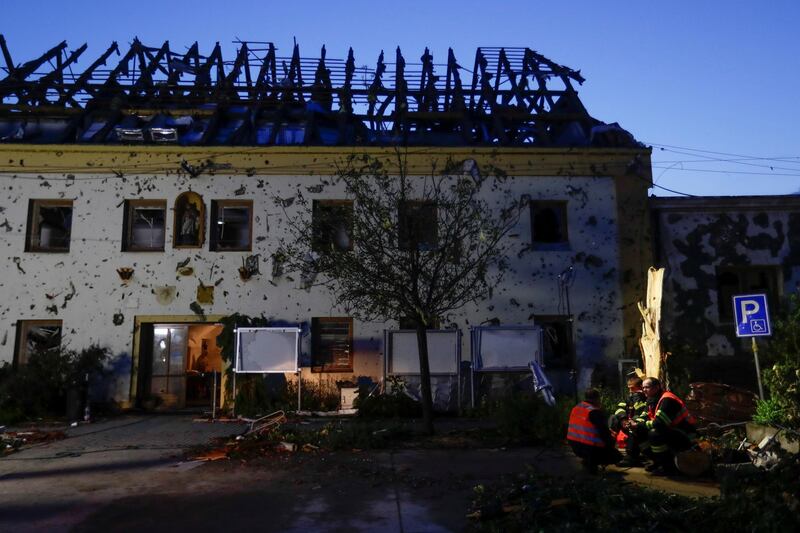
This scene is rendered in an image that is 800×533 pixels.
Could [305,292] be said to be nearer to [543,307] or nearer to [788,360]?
[543,307]

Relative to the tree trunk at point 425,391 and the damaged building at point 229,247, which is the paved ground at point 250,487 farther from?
the damaged building at point 229,247

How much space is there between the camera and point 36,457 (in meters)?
10.1

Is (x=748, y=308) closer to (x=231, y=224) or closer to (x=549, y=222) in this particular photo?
(x=549, y=222)

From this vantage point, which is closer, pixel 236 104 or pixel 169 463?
pixel 169 463

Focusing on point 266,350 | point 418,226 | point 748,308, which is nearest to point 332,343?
point 266,350

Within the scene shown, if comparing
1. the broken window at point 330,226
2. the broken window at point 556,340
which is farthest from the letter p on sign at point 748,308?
the broken window at point 330,226

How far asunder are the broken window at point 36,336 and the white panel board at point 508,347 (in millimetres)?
10588

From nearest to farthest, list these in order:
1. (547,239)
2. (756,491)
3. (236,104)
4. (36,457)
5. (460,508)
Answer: (756,491) → (460,508) → (36,457) → (547,239) → (236,104)

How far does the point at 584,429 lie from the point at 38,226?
14635 mm

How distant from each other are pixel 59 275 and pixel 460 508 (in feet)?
42.7

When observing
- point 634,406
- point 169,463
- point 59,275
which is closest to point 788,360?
point 634,406

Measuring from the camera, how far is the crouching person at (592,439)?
8188mm

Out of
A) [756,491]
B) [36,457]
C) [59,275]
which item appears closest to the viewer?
[756,491]

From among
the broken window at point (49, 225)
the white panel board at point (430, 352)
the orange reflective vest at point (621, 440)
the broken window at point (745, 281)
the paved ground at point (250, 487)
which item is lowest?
the paved ground at point (250, 487)
